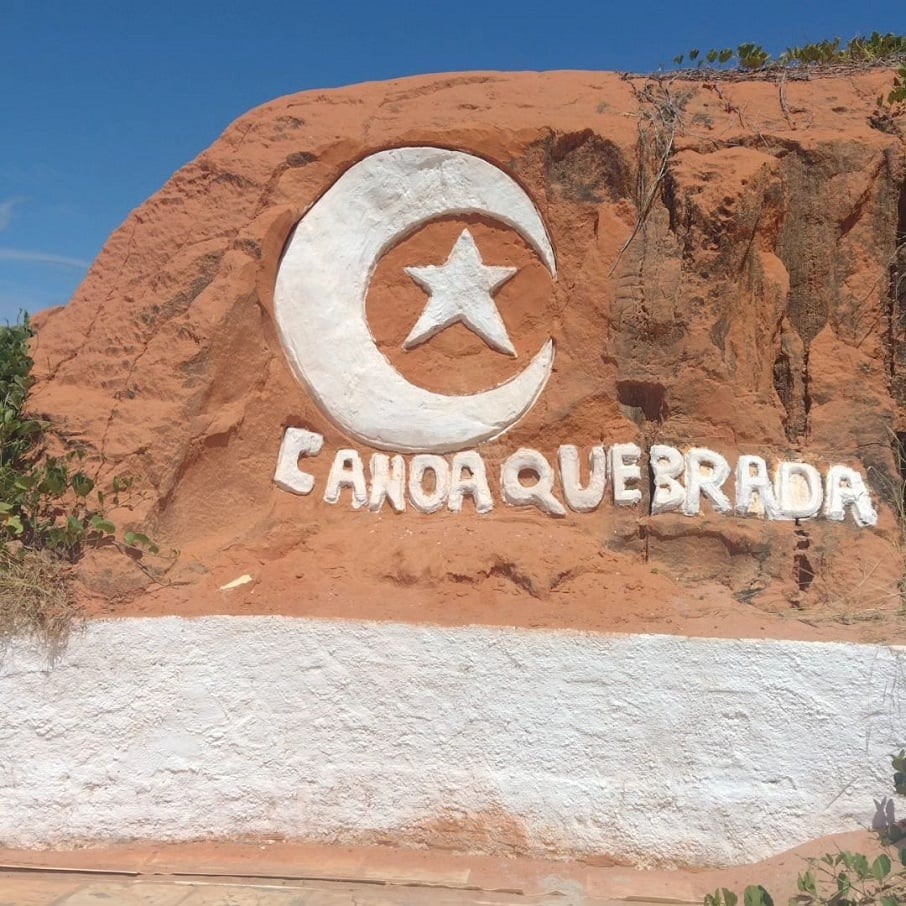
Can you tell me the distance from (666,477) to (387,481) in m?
1.55

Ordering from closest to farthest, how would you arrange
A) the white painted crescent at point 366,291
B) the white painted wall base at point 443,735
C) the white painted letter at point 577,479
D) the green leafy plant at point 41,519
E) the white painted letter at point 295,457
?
the white painted wall base at point 443,735 < the green leafy plant at point 41,519 < the white painted letter at point 577,479 < the white painted letter at point 295,457 < the white painted crescent at point 366,291

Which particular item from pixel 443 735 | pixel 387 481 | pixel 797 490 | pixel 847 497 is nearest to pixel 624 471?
pixel 797 490

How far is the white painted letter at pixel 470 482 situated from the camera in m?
A: 5.69

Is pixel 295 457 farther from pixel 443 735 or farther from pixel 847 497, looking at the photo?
pixel 847 497

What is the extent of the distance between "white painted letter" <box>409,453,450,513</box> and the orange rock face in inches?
3.1

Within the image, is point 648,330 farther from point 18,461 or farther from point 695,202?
point 18,461

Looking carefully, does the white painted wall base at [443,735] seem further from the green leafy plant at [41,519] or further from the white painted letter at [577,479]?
the white painted letter at [577,479]

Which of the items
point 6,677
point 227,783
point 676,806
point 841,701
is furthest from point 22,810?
point 841,701

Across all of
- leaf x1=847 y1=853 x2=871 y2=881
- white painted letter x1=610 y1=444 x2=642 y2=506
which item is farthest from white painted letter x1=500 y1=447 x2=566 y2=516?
leaf x1=847 y1=853 x2=871 y2=881

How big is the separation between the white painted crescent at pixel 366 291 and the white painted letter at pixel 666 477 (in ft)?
2.52

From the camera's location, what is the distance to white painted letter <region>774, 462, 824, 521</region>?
5504 millimetres

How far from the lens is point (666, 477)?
5570 mm

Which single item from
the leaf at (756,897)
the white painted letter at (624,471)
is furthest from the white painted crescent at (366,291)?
Answer: the leaf at (756,897)

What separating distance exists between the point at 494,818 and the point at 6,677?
8.06 feet
